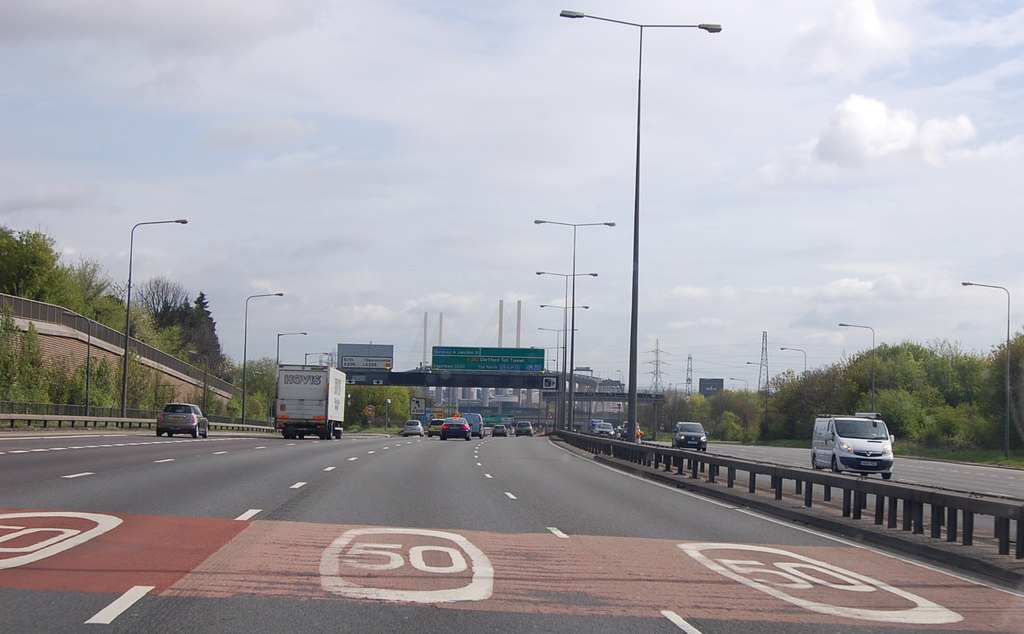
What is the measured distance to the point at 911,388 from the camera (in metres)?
88.6

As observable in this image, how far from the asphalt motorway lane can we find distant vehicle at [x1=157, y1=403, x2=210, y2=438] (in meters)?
31.5

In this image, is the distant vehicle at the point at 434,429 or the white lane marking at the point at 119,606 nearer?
the white lane marking at the point at 119,606

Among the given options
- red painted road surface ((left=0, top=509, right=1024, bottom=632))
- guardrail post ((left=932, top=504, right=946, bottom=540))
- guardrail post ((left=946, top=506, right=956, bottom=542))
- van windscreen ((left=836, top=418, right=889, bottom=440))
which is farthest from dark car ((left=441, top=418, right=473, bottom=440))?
guardrail post ((left=946, top=506, right=956, bottom=542))

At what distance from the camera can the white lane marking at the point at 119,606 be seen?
8.10 metres

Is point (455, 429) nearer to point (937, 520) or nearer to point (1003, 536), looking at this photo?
point (937, 520)

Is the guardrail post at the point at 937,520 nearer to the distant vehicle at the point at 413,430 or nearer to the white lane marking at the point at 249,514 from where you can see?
the white lane marking at the point at 249,514

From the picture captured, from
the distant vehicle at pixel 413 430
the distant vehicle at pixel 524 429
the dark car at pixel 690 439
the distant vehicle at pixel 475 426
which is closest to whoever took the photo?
the dark car at pixel 690 439

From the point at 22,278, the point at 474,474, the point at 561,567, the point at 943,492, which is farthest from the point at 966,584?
the point at 22,278

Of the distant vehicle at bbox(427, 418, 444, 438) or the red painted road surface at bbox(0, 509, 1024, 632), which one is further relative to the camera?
the distant vehicle at bbox(427, 418, 444, 438)

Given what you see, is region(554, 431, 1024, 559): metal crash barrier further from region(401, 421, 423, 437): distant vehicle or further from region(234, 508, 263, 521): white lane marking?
region(401, 421, 423, 437): distant vehicle

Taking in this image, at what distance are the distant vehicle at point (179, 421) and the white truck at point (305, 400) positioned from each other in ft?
15.7

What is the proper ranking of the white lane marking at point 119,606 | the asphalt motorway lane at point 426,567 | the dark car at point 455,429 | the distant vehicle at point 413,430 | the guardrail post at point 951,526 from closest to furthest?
the white lane marking at point 119,606 → the asphalt motorway lane at point 426,567 → the guardrail post at point 951,526 → the dark car at point 455,429 → the distant vehicle at point 413,430

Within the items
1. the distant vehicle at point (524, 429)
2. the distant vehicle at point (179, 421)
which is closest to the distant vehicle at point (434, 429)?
the distant vehicle at point (524, 429)

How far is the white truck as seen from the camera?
55625 millimetres
